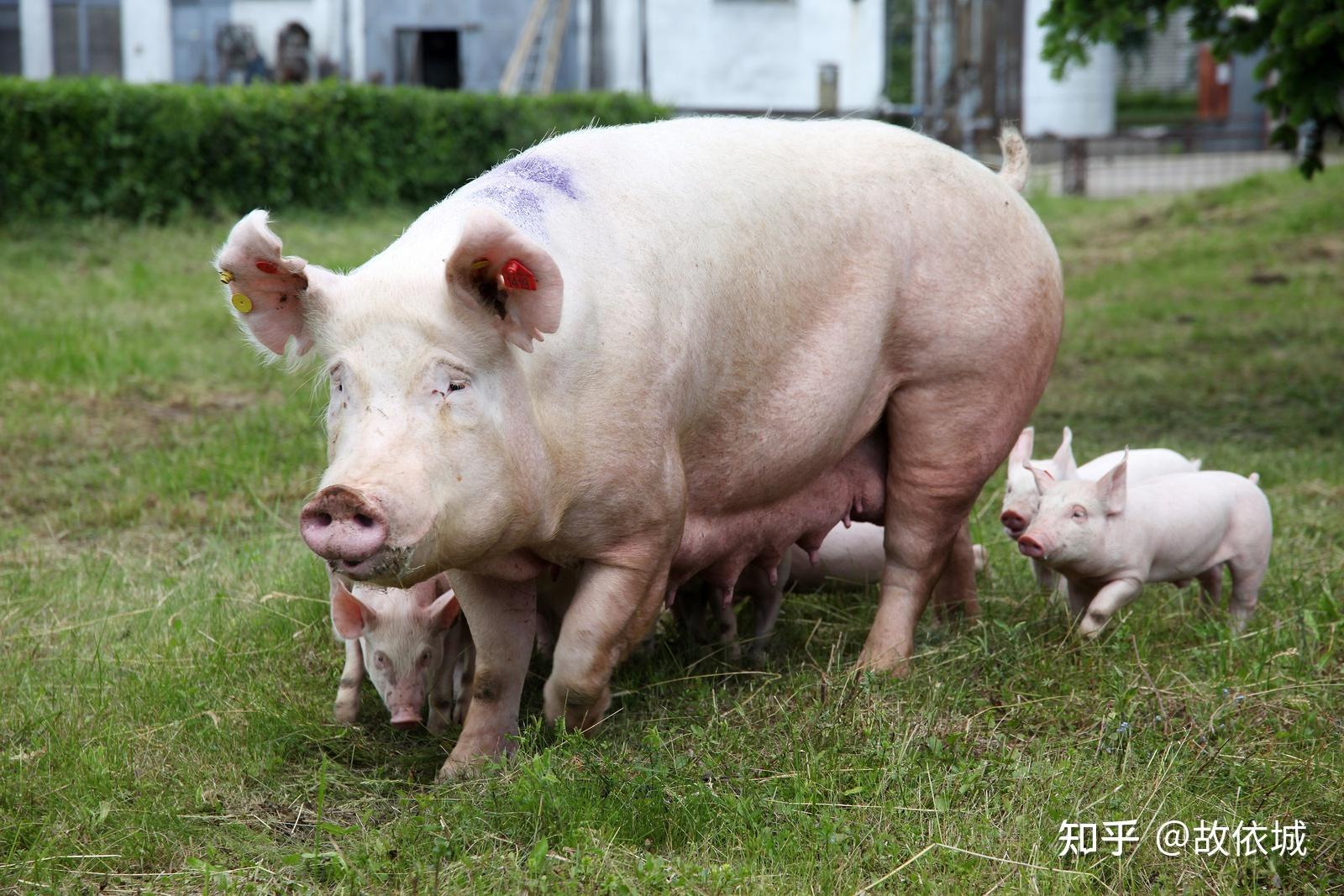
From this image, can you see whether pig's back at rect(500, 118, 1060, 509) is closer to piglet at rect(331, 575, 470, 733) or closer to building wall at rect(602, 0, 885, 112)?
piglet at rect(331, 575, 470, 733)

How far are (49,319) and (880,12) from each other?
16.7m

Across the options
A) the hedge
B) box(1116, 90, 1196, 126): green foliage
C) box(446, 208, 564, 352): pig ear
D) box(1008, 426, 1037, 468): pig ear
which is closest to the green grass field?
box(1008, 426, 1037, 468): pig ear

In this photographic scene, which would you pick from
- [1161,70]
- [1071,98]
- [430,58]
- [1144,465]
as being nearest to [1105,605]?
[1144,465]

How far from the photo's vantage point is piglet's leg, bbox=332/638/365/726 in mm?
3771

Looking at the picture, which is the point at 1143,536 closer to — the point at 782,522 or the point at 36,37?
the point at 782,522

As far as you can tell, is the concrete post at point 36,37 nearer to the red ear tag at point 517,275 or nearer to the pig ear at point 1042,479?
the pig ear at point 1042,479

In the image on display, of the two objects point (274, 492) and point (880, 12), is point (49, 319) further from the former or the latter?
point (880, 12)

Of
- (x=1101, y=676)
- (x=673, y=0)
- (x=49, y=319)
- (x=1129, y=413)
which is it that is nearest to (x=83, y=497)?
(x=49, y=319)

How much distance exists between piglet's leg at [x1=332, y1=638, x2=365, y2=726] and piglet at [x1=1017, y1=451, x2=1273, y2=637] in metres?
1.79

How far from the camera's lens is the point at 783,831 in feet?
9.79

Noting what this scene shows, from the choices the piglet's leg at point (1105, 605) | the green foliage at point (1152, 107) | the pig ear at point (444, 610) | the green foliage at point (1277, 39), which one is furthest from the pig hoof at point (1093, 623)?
the green foliage at point (1152, 107)

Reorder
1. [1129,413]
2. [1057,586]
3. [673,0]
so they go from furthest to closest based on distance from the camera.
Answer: [673,0]
[1129,413]
[1057,586]

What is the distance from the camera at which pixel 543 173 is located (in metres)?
3.33

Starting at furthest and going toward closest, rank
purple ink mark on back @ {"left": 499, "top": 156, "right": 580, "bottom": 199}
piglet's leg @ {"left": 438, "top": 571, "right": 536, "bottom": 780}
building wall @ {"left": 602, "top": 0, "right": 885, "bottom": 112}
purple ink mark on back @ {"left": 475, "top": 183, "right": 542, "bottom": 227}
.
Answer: building wall @ {"left": 602, "top": 0, "right": 885, "bottom": 112} → piglet's leg @ {"left": 438, "top": 571, "right": 536, "bottom": 780} → purple ink mark on back @ {"left": 499, "top": 156, "right": 580, "bottom": 199} → purple ink mark on back @ {"left": 475, "top": 183, "right": 542, "bottom": 227}
